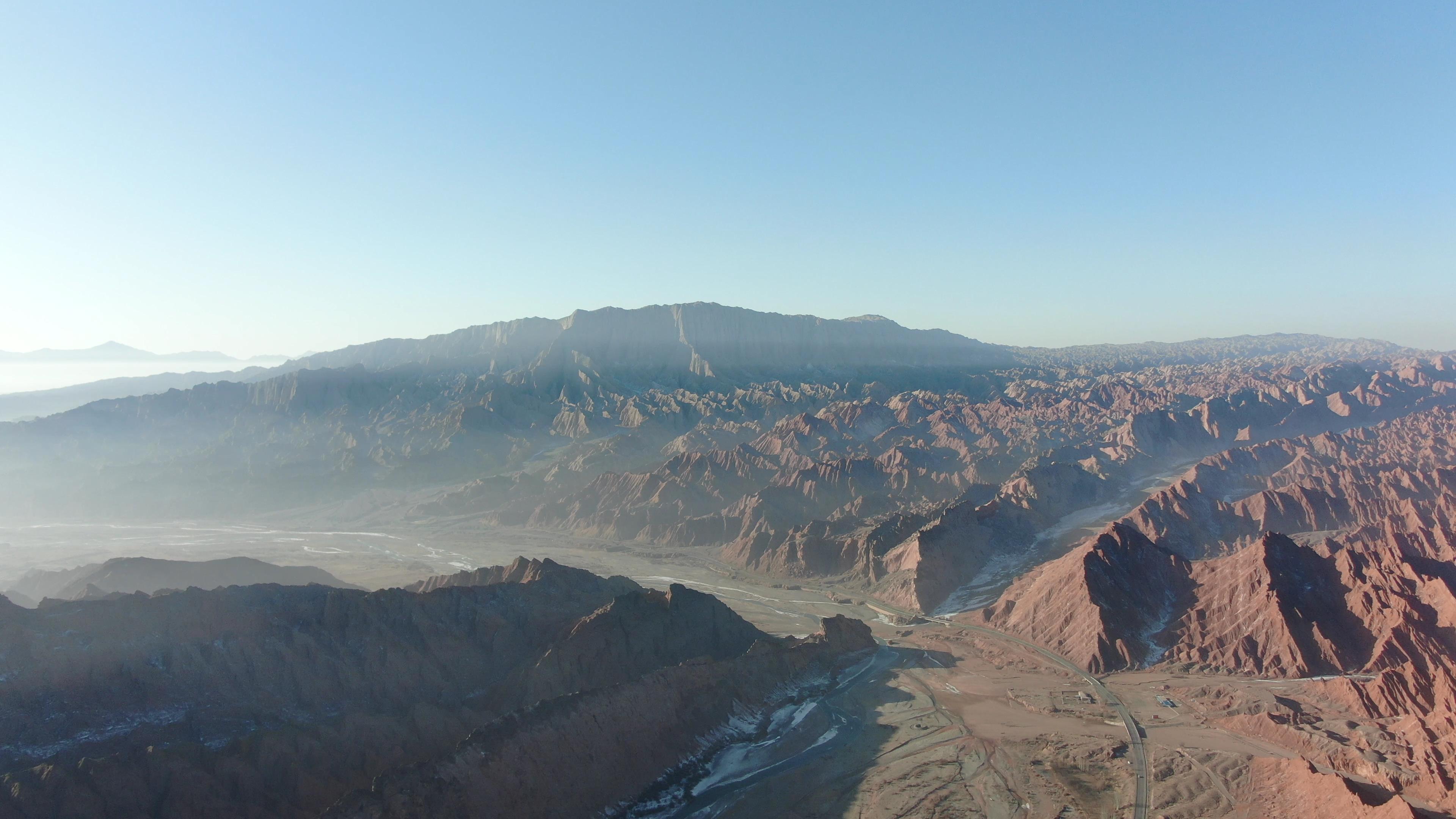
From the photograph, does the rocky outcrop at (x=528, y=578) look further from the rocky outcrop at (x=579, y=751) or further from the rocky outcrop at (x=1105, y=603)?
the rocky outcrop at (x=1105, y=603)

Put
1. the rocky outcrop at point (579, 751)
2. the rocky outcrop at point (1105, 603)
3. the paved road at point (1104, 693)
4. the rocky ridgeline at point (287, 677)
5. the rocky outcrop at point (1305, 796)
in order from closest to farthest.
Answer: the rocky outcrop at point (1305, 796)
the rocky outcrop at point (579, 751)
the rocky ridgeline at point (287, 677)
the paved road at point (1104, 693)
the rocky outcrop at point (1105, 603)

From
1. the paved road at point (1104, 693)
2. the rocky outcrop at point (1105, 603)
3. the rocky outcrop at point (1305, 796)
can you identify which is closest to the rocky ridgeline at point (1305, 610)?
the rocky outcrop at point (1105, 603)

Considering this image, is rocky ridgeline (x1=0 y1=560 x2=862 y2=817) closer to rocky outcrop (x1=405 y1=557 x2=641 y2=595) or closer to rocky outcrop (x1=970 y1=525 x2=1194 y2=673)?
rocky outcrop (x1=405 y1=557 x2=641 y2=595)

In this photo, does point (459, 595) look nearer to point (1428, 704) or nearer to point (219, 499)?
point (1428, 704)

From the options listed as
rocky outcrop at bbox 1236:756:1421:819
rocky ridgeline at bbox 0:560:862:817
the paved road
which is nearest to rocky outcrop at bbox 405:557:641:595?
rocky ridgeline at bbox 0:560:862:817

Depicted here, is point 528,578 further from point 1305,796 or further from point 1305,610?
point 1305,610

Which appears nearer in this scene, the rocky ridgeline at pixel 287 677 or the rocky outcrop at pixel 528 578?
the rocky ridgeline at pixel 287 677
